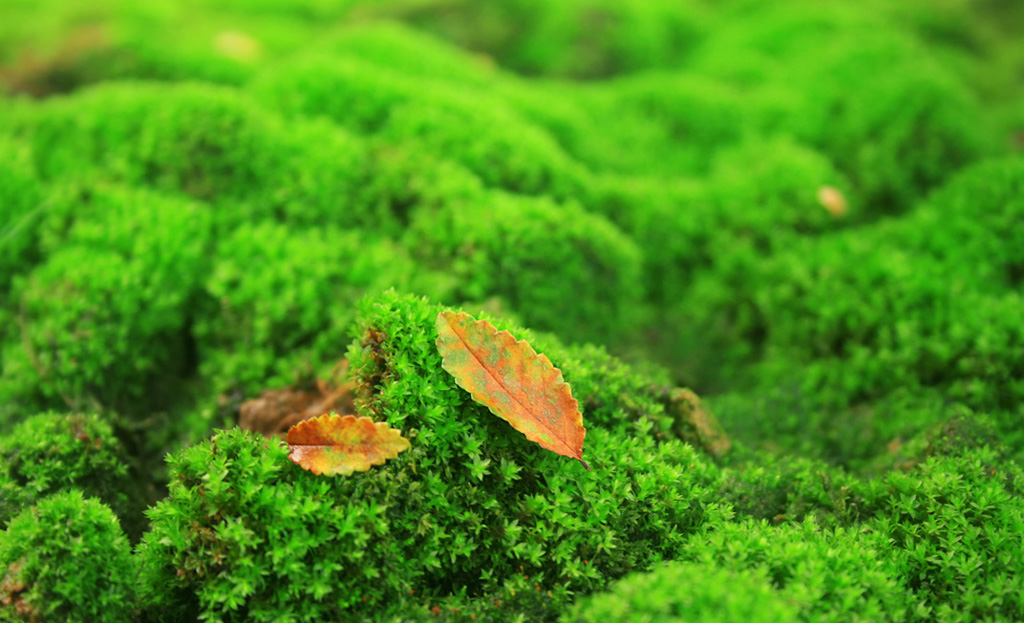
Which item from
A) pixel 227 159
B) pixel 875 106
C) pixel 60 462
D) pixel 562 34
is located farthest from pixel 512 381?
pixel 562 34

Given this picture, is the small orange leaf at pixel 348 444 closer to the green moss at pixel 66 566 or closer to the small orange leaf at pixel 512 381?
the small orange leaf at pixel 512 381

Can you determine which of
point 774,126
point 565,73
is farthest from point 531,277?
point 565,73

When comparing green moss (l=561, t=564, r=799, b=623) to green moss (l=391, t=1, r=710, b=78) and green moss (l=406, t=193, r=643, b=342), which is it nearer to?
green moss (l=406, t=193, r=643, b=342)

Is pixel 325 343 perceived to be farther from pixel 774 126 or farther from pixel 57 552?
pixel 774 126

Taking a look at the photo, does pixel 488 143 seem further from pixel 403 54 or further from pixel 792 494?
pixel 792 494

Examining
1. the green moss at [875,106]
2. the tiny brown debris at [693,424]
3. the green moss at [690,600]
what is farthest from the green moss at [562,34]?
the green moss at [690,600]

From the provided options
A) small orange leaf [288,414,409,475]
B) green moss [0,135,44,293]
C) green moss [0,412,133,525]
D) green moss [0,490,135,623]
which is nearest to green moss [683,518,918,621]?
small orange leaf [288,414,409,475]
